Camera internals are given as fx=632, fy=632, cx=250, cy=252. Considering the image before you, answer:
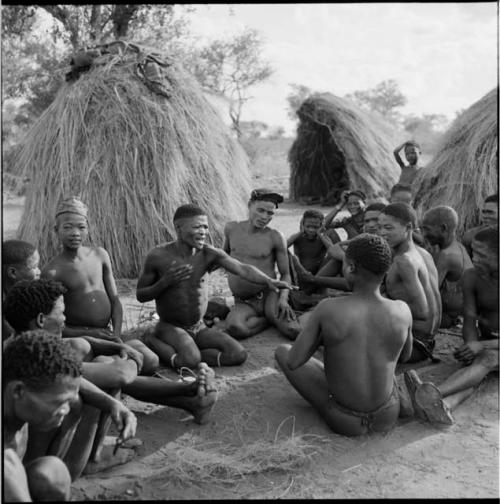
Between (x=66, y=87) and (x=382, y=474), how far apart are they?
5994 millimetres

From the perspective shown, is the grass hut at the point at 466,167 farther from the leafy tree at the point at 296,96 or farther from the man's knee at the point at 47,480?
the leafy tree at the point at 296,96

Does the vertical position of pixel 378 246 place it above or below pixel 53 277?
above

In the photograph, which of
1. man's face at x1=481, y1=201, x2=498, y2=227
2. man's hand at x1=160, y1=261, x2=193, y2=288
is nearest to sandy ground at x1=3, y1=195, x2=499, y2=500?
man's hand at x1=160, y1=261, x2=193, y2=288

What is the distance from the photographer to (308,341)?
10.8 feet

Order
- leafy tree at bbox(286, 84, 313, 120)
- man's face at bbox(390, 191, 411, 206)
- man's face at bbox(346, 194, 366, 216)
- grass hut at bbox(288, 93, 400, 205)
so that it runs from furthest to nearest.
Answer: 1. leafy tree at bbox(286, 84, 313, 120)
2. grass hut at bbox(288, 93, 400, 205)
3. man's face at bbox(390, 191, 411, 206)
4. man's face at bbox(346, 194, 366, 216)

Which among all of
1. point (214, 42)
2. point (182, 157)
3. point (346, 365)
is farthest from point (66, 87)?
point (214, 42)

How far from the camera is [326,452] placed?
323 cm

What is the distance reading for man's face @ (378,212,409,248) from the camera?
13.9 feet

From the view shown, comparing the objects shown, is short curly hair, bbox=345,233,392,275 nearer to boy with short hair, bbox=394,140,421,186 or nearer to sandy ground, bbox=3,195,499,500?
sandy ground, bbox=3,195,499,500

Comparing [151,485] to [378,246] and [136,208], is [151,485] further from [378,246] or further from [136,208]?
[136,208]

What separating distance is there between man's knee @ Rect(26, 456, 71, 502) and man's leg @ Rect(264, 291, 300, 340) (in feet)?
8.57

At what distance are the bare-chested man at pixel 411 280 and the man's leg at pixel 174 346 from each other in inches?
54.2

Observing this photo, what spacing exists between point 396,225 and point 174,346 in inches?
66.4

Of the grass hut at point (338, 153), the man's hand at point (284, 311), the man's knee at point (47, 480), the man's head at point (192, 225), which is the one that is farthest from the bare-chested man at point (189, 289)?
the grass hut at point (338, 153)
